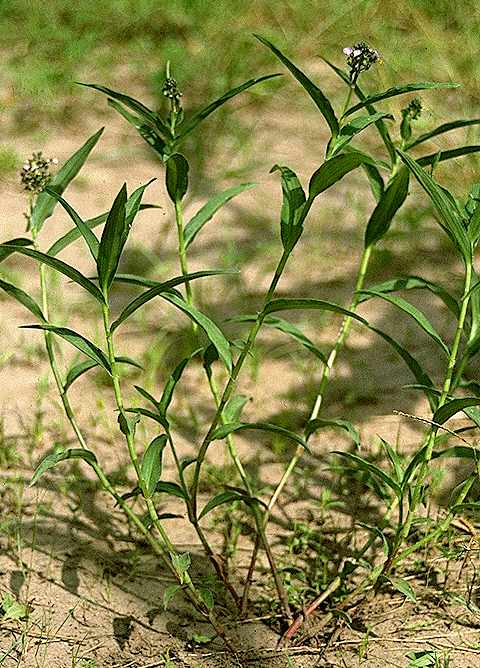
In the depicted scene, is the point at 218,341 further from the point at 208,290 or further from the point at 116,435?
the point at 208,290

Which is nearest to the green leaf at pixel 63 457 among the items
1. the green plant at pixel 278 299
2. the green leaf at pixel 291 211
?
the green plant at pixel 278 299

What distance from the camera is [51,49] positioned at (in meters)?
4.72

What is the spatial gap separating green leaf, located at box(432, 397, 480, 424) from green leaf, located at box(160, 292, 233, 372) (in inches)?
13.8

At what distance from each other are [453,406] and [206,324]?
416mm

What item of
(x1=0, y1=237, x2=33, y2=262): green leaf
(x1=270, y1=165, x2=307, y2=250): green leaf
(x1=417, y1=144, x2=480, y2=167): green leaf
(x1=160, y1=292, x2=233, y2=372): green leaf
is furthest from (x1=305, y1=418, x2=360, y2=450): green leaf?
(x1=0, y1=237, x2=33, y2=262): green leaf

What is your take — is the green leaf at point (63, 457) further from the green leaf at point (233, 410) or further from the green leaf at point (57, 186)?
the green leaf at point (57, 186)

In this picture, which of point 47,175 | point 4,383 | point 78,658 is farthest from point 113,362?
point 4,383

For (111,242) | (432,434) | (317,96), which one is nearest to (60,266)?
(111,242)

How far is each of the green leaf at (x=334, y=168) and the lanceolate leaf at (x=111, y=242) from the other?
286mm

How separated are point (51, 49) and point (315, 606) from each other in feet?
10.9

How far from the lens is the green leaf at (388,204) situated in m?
1.92

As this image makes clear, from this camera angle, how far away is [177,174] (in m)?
1.87

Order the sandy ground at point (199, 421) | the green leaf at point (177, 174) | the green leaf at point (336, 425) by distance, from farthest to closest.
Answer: the sandy ground at point (199, 421)
the green leaf at point (336, 425)
the green leaf at point (177, 174)

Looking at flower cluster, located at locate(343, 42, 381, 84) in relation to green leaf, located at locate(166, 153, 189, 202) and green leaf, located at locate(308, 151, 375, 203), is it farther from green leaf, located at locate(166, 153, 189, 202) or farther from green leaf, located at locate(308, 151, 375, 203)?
green leaf, located at locate(166, 153, 189, 202)
